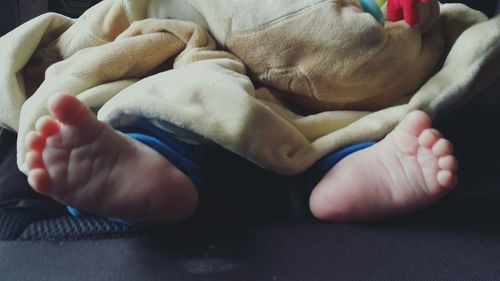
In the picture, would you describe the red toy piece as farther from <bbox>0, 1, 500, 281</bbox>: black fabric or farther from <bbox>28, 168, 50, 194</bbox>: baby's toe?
<bbox>28, 168, 50, 194</bbox>: baby's toe

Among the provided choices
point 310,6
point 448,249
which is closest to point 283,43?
point 310,6

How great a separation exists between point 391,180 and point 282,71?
18cm

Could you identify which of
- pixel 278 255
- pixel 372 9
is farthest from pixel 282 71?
pixel 278 255

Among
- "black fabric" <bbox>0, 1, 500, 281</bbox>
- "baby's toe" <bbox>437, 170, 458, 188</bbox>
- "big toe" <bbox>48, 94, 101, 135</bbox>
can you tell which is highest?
"big toe" <bbox>48, 94, 101, 135</bbox>

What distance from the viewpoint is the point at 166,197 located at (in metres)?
0.51

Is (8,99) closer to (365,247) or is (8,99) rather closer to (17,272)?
Answer: (17,272)

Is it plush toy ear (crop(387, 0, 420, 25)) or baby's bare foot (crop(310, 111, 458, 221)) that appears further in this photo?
plush toy ear (crop(387, 0, 420, 25))

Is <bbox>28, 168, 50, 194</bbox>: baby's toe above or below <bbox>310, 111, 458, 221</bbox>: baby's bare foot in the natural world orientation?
above

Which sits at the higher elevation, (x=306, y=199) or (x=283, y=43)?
(x=283, y=43)

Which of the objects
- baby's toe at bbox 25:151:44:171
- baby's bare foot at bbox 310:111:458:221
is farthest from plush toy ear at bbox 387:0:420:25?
baby's toe at bbox 25:151:44:171

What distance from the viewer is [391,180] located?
554 millimetres

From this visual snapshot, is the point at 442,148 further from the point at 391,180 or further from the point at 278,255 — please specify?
the point at 278,255

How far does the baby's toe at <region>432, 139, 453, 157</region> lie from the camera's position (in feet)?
1.69

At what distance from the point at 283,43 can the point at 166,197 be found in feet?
0.75
